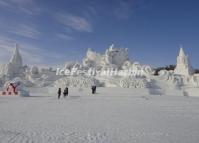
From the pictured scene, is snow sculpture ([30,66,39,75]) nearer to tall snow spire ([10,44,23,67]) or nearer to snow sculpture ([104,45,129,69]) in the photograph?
tall snow spire ([10,44,23,67])

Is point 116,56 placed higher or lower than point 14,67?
higher

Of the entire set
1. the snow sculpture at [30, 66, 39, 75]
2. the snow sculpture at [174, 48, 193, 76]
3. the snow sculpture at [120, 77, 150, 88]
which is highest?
the snow sculpture at [174, 48, 193, 76]

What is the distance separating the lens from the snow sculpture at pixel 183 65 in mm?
48719

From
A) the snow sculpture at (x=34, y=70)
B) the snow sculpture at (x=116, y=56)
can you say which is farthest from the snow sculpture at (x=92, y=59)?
the snow sculpture at (x=34, y=70)

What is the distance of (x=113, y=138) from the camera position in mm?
6422

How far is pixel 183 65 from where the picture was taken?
163 ft

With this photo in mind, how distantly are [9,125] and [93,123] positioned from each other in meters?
2.80

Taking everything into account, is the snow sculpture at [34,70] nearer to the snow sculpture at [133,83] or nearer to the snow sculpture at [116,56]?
the snow sculpture at [116,56]

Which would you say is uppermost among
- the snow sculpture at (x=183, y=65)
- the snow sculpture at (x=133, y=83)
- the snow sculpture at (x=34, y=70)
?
the snow sculpture at (x=183, y=65)

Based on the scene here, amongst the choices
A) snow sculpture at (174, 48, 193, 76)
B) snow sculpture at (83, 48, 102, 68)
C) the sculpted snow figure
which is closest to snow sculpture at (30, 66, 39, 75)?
snow sculpture at (83, 48, 102, 68)

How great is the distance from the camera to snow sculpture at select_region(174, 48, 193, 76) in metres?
48.7

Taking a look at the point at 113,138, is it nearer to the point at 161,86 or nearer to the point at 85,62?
the point at 161,86

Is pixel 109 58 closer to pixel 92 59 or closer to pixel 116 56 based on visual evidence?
pixel 116 56

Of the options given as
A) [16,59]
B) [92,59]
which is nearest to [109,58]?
[92,59]
